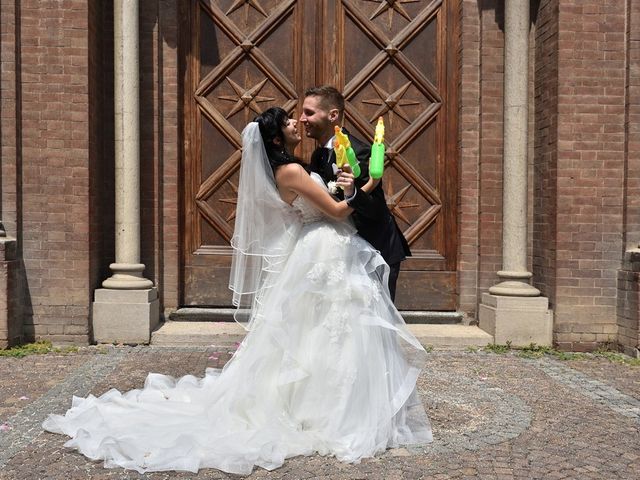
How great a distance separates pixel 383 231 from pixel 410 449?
1.38 m

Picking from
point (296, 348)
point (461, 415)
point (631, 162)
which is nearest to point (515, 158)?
point (631, 162)

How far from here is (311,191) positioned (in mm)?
4051

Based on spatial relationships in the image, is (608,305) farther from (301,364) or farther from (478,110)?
(301,364)

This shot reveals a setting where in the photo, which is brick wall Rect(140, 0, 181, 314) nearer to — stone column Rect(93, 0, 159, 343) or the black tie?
stone column Rect(93, 0, 159, 343)

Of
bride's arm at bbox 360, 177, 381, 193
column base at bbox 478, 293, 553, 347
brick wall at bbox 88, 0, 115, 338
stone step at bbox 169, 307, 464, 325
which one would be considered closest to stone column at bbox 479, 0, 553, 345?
column base at bbox 478, 293, 553, 347

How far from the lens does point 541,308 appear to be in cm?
713

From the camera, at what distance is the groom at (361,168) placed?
4.10 m

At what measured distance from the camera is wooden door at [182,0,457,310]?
7867 mm

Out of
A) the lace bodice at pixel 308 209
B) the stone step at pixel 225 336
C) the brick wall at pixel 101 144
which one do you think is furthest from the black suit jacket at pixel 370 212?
the brick wall at pixel 101 144

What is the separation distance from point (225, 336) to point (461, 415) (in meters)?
3.18

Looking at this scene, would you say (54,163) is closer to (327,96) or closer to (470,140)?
(327,96)

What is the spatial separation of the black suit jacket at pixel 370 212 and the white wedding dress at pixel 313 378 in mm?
103

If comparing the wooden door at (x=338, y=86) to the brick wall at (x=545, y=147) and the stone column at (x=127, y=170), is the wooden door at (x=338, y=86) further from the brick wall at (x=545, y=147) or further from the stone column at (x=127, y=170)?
the brick wall at (x=545, y=147)

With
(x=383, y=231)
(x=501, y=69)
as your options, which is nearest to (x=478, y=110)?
(x=501, y=69)
